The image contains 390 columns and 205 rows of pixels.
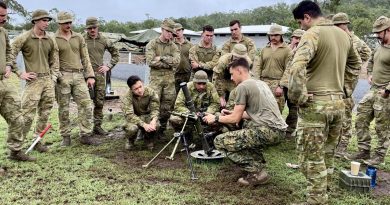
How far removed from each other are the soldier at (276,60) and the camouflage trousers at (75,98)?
3.30 meters

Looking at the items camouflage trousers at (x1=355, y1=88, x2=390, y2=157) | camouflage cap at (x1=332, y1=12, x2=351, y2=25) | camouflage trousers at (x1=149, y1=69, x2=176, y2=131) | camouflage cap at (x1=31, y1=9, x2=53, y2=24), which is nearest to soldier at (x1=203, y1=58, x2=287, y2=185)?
camouflage trousers at (x1=355, y1=88, x2=390, y2=157)

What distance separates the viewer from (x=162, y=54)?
7.80m

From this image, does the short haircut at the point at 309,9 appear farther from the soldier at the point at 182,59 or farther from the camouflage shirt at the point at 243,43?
the soldier at the point at 182,59

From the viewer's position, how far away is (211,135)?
6.79 m

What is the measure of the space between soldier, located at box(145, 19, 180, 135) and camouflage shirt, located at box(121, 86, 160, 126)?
588 millimetres

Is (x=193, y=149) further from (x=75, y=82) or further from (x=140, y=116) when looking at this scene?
(x=75, y=82)

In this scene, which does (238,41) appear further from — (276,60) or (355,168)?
(355,168)

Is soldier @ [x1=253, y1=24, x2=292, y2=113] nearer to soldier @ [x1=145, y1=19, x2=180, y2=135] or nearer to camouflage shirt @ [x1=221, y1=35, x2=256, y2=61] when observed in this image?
camouflage shirt @ [x1=221, y1=35, x2=256, y2=61]

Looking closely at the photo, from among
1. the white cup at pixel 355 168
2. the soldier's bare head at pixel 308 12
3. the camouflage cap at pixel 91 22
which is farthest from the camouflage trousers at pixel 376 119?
the camouflage cap at pixel 91 22

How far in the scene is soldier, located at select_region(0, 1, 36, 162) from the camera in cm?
596

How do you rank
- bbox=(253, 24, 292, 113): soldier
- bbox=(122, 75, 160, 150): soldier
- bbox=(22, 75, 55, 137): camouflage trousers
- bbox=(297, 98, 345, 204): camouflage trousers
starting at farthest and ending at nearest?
bbox=(253, 24, 292, 113): soldier
bbox=(122, 75, 160, 150): soldier
bbox=(22, 75, 55, 137): camouflage trousers
bbox=(297, 98, 345, 204): camouflage trousers

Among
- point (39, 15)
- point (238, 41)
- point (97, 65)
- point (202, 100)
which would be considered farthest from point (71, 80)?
point (238, 41)

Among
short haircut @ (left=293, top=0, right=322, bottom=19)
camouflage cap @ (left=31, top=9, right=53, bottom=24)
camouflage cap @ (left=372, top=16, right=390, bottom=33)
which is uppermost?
short haircut @ (left=293, top=0, right=322, bottom=19)

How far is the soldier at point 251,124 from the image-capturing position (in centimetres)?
523
